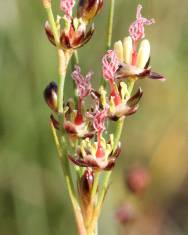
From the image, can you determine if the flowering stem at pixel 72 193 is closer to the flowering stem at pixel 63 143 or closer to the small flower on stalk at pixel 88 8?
the flowering stem at pixel 63 143

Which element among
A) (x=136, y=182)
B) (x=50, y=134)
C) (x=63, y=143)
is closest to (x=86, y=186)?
(x=63, y=143)

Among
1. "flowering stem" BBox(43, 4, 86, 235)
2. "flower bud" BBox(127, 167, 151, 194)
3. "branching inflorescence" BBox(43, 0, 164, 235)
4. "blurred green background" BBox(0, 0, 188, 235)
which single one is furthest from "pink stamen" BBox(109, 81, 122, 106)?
"blurred green background" BBox(0, 0, 188, 235)

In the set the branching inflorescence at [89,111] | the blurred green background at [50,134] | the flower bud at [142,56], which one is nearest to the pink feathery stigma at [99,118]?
the branching inflorescence at [89,111]

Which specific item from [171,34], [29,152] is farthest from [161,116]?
[29,152]

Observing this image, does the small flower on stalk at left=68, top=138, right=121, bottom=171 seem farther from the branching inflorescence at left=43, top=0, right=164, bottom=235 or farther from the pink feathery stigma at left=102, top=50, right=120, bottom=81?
the pink feathery stigma at left=102, top=50, right=120, bottom=81

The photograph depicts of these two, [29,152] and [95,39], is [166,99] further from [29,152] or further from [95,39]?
[29,152]

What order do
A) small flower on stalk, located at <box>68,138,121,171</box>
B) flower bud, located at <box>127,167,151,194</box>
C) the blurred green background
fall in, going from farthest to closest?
the blurred green background < flower bud, located at <box>127,167,151,194</box> < small flower on stalk, located at <box>68,138,121,171</box>

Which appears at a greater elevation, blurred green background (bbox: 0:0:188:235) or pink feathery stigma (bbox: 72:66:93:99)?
pink feathery stigma (bbox: 72:66:93:99)
